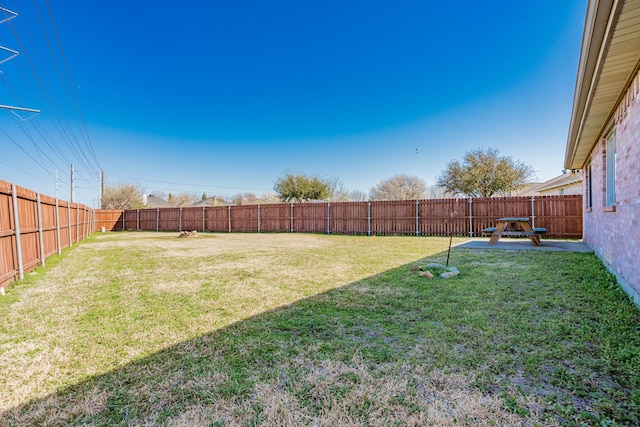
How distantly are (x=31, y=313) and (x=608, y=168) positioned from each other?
8770mm

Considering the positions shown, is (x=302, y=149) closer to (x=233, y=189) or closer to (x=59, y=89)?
(x=59, y=89)

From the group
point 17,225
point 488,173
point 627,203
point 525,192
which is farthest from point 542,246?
point 525,192

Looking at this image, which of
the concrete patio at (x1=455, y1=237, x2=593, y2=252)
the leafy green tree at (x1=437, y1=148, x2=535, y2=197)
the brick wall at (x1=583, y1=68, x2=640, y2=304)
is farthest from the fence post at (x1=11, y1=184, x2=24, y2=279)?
the leafy green tree at (x1=437, y1=148, x2=535, y2=197)

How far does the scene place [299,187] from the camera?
1010 inches

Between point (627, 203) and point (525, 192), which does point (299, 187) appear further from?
point (627, 203)

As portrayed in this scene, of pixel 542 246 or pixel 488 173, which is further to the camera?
pixel 488 173

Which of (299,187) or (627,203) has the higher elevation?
(299,187)

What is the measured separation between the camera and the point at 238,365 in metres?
1.92

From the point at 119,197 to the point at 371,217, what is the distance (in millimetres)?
30378

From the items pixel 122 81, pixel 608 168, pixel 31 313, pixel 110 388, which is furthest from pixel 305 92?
pixel 110 388

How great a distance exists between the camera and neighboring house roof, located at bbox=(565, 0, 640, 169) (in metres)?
2.14

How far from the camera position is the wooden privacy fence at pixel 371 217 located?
36.1ft

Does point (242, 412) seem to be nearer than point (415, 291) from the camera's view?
Yes

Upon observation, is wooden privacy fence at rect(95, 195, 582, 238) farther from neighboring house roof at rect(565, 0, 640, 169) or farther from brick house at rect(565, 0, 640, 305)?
neighboring house roof at rect(565, 0, 640, 169)
